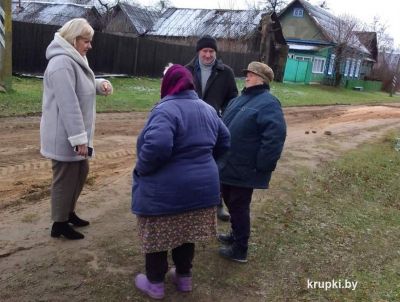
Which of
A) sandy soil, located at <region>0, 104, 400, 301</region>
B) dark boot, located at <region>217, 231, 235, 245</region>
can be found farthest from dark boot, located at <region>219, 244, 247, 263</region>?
sandy soil, located at <region>0, 104, 400, 301</region>

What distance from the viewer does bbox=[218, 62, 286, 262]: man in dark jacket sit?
3.87 metres

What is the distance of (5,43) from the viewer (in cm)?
1347

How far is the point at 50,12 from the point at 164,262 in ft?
126

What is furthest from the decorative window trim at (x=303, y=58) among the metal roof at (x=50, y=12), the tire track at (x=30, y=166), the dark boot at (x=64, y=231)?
the dark boot at (x=64, y=231)

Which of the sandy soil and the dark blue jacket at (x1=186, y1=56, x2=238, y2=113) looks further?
the dark blue jacket at (x1=186, y1=56, x2=238, y2=113)

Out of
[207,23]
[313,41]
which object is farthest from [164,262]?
Answer: [313,41]

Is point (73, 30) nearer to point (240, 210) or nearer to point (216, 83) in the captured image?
point (216, 83)

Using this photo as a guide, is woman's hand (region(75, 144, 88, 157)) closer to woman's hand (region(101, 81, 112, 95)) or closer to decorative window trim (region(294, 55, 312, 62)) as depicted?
woman's hand (region(101, 81, 112, 95))

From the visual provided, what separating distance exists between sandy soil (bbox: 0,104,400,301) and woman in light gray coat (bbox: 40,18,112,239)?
400 mm

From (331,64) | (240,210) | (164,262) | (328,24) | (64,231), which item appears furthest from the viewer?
(331,64)

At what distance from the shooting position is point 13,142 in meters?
7.95

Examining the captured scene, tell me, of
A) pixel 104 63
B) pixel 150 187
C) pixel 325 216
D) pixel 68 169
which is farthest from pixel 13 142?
pixel 104 63

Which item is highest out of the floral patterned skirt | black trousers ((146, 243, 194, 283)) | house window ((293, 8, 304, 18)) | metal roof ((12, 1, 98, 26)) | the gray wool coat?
house window ((293, 8, 304, 18))

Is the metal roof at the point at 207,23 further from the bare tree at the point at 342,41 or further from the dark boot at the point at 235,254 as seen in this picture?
the dark boot at the point at 235,254
